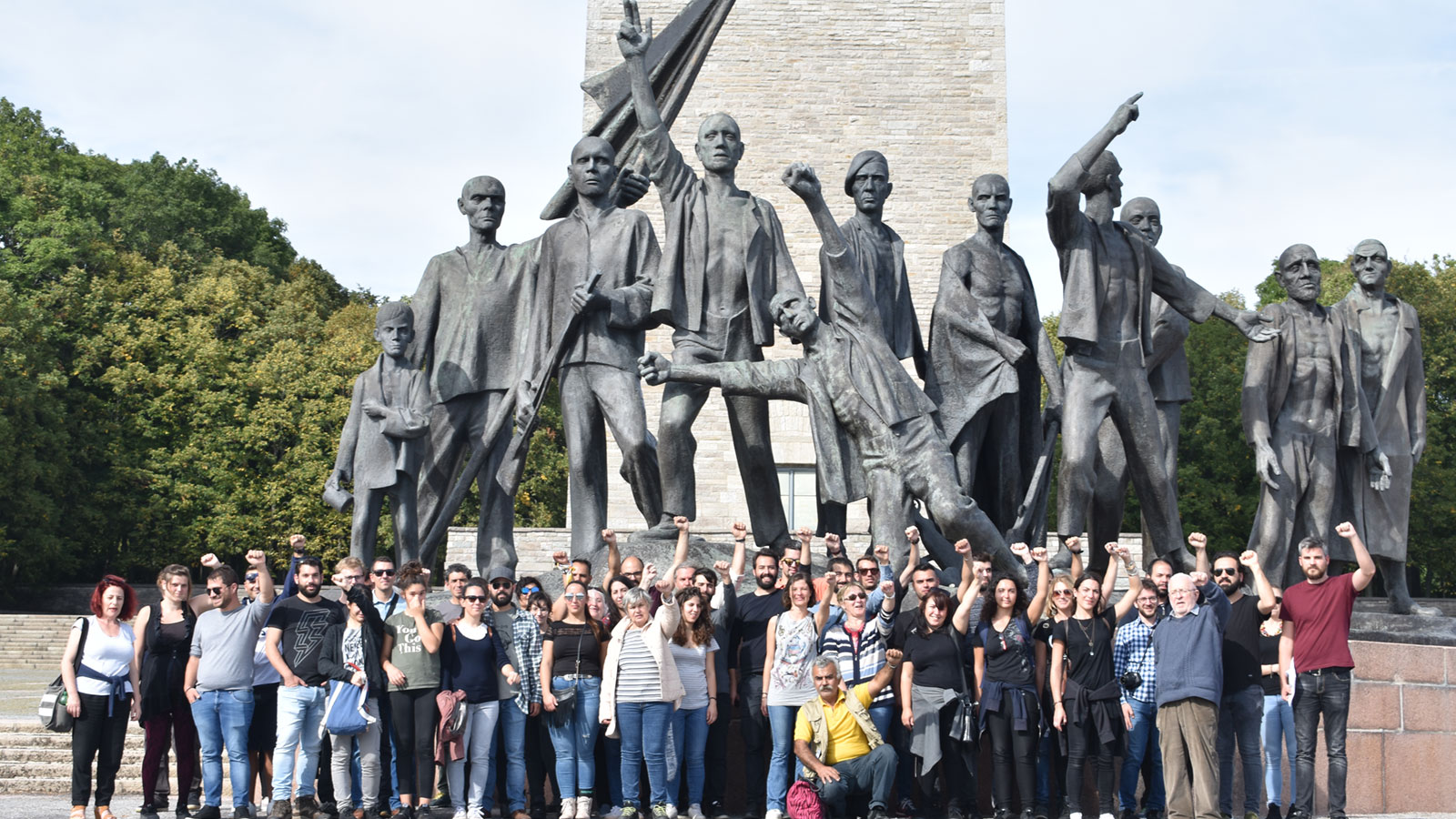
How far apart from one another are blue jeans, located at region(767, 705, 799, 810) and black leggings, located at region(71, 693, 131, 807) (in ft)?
10.8

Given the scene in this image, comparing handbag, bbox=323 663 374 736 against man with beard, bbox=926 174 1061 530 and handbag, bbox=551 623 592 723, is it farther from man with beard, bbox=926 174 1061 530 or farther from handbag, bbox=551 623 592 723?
man with beard, bbox=926 174 1061 530

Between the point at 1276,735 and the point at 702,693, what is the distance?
128 inches

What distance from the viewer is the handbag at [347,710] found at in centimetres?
799

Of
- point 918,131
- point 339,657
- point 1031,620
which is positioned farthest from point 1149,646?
point 918,131

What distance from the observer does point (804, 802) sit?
311 inches

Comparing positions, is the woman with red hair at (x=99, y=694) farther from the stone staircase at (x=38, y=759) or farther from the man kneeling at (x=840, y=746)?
the man kneeling at (x=840, y=746)

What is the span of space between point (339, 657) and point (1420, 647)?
6.33 metres

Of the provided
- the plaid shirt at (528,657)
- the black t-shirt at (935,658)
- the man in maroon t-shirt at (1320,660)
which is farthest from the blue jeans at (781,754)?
the man in maroon t-shirt at (1320,660)

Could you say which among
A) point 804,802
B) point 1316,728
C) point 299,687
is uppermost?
point 299,687

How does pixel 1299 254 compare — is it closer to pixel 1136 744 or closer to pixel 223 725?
pixel 1136 744

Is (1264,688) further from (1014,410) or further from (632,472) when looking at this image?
(632,472)

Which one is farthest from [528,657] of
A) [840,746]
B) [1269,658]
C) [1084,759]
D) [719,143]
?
[1269,658]

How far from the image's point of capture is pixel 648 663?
8.12m

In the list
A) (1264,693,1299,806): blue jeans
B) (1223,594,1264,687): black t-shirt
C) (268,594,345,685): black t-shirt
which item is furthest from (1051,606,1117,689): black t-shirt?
(268,594,345,685): black t-shirt
